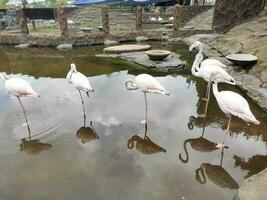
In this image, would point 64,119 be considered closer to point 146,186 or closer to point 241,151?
point 146,186

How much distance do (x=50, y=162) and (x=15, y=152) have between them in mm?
811

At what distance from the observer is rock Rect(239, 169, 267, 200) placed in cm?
371

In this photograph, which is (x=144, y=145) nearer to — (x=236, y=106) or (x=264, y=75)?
(x=236, y=106)

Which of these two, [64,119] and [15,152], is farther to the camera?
[64,119]

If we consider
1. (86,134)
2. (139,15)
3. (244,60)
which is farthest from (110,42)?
(86,134)

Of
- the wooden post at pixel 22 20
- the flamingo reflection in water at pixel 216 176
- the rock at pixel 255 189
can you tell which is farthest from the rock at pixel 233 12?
the rock at pixel 255 189

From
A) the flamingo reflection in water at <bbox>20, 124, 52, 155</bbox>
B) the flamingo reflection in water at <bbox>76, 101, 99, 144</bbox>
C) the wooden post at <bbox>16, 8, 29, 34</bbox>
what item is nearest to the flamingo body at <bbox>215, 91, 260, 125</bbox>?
the flamingo reflection in water at <bbox>76, 101, 99, 144</bbox>

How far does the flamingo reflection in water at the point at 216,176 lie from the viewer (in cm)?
444

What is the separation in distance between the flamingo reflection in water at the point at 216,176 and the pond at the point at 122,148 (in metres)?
0.02

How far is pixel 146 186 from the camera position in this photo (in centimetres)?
442

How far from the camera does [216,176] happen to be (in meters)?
4.64

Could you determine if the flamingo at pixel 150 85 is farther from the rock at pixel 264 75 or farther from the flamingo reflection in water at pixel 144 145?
the rock at pixel 264 75

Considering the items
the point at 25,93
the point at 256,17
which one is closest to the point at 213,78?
the point at 25,93

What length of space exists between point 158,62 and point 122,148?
19.6 ft
